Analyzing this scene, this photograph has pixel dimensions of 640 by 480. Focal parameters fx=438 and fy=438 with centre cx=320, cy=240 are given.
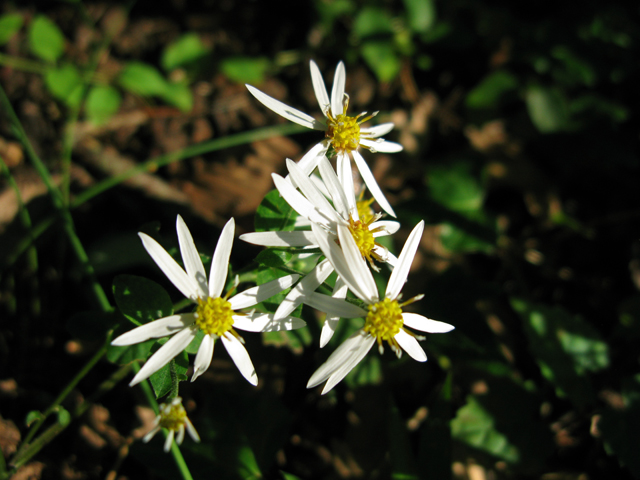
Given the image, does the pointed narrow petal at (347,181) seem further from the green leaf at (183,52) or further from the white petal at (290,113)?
the green leaf at (183,52)

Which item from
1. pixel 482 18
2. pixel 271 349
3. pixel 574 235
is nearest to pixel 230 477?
pixel 271 349

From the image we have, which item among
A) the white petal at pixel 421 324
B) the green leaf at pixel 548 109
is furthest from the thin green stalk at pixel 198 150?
the green leaf at pixel 548 109

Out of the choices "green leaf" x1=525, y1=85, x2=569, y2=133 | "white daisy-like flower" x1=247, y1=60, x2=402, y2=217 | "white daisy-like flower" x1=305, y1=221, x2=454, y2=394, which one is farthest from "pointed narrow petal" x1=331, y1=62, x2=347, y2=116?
"green leaf" x1=525, y1=85, x2=569, y2=133

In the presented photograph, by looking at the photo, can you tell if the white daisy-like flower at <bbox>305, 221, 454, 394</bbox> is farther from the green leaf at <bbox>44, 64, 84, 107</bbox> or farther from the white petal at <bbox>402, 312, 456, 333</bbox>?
the green leaf at <bbox>44, 64, 84, 107</bbox>

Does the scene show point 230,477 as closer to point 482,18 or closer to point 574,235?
point 574,235

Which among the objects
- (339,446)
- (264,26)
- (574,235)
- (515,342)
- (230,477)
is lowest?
(230,477)

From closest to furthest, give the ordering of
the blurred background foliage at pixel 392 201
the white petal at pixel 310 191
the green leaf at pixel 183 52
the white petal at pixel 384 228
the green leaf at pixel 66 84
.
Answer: the white petal at pixel 310 191, the white petal at pixel 384 228, the blurred background foliage at pixel 392 201, the green leaf at pixel 66 84, the green leaf at pixel 183 52
